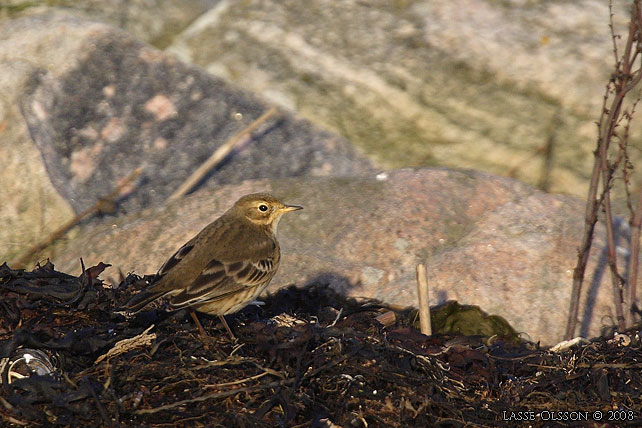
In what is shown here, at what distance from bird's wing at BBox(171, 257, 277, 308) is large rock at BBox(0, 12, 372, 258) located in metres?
3.51

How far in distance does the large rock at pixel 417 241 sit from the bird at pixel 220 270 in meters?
1.20

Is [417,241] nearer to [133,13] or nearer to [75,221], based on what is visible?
[75,221]

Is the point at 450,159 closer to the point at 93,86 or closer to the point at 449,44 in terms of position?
the point at 449,44

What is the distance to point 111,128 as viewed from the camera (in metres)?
10.5

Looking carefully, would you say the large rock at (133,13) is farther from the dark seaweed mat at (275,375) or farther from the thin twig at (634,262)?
the thin twig at (634,262)

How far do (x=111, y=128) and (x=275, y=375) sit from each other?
5973 mm

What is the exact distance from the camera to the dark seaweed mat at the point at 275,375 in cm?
506

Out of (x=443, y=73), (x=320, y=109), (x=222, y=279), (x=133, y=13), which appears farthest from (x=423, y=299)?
(x=133, y=13)

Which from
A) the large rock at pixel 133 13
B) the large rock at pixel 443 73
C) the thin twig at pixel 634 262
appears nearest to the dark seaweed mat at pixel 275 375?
the thin twig at pixel 634 262

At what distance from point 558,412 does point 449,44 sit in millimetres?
7491

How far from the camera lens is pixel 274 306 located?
7668 millimetres

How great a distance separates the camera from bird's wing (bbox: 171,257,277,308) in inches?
239

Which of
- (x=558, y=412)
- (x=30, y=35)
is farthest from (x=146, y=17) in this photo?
(x=558, y=412)

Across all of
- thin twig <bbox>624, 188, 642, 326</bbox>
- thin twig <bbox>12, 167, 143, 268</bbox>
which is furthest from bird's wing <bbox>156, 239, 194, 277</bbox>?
thin twig <bbox>624, 188, 642, 326</bbox>
